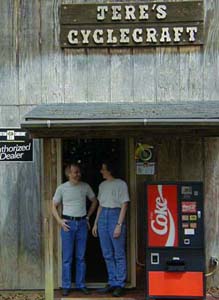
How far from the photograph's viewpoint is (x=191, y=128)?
6254mm

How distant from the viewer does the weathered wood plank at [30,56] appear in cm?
746

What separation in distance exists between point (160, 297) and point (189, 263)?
56cm

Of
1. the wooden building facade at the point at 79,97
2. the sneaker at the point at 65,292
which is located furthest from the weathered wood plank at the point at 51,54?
the sneaker at the point at 65,292

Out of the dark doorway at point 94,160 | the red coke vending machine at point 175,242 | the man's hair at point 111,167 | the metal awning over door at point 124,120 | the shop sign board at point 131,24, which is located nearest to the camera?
the metal awning over door at point 124,120

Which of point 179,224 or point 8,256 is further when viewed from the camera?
point 8,256

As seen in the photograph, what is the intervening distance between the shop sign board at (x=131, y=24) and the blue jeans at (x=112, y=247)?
2292 mm

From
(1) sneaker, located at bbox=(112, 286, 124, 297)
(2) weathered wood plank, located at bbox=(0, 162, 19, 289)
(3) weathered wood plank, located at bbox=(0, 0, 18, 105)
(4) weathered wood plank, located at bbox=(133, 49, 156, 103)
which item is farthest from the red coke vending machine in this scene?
(3) weathered wood plank, located at bbox=(0, 0, 18, 105)

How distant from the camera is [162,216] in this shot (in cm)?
682

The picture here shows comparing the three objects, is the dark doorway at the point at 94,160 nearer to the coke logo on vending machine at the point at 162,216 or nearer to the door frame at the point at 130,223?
the door frame at the point at 130,223

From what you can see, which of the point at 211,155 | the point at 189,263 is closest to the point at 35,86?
the point at 211,155

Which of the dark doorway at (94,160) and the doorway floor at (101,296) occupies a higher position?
the dark doorway at (94,160)

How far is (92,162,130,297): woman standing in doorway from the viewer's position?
705cm

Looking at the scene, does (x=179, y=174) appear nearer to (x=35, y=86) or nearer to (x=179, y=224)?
(x=179, y=224)

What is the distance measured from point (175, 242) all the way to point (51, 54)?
2990 mm
